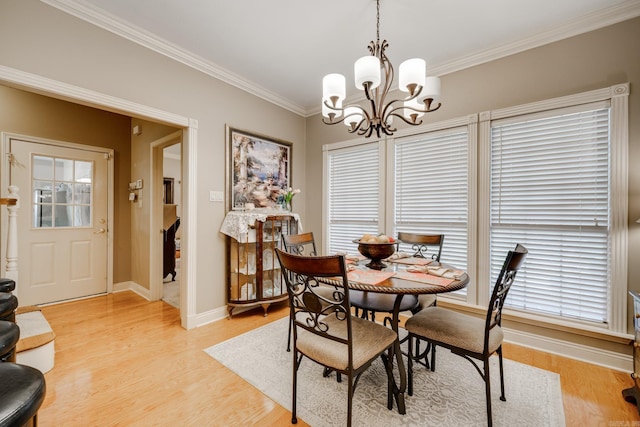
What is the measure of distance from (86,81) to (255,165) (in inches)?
67.0

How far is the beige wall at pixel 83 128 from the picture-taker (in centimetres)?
317

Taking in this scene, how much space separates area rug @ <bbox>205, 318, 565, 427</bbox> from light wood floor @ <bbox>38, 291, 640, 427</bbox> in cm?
9

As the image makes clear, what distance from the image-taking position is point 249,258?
300 cm

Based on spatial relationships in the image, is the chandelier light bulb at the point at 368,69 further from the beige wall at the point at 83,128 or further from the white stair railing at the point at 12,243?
the beige wall at the point at 83,128

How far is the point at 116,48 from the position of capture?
221 centimetres

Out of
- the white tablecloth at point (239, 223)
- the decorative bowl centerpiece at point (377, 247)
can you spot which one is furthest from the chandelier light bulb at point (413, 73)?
the white tablecloth at point (239, 223)

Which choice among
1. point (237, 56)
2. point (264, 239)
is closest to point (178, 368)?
point (264, 239)

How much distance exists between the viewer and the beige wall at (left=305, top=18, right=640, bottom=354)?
1981 mm

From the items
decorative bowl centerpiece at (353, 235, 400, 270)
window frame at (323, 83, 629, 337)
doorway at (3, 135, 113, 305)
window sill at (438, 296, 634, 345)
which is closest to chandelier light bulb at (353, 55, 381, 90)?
decorative bowl centerpiece at (353, 235, 400, 270)

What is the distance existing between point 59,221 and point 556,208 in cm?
566

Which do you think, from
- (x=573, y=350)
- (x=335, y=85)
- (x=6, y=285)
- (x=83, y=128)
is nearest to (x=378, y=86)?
(x=335, y=85)

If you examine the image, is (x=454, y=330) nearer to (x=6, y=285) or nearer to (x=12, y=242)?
(x=6, y=285)

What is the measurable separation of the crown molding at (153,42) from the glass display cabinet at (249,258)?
1572 mm

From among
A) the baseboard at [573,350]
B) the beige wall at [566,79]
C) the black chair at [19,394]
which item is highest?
the beige wall at [566,79]
